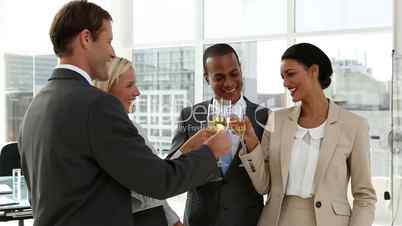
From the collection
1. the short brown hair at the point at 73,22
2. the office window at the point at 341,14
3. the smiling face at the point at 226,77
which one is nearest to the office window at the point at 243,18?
the office window at the point at 341,14

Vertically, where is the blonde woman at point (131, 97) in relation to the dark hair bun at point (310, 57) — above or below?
below

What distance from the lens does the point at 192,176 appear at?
139cm

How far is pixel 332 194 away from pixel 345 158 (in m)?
0.15

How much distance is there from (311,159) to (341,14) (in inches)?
151

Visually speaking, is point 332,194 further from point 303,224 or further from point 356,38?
point 356,38

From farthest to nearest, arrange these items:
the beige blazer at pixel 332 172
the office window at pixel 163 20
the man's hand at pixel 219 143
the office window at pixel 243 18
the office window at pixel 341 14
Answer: the office window at pixel 163 20 < the office window at pixel 243 18 < the office window at pixel 341 14 < the beige blazer at pixel 332 172 < the man's hand at pixel 219 143

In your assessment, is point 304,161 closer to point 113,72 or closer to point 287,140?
point 287,140

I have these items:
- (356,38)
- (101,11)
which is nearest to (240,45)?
(356,38)

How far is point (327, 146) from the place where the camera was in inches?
72.7

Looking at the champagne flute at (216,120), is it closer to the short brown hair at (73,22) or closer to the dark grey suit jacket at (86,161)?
the dark grey suit jacket at (86,161)

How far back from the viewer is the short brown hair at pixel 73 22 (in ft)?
4.39

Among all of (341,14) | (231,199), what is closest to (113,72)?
(231,199)

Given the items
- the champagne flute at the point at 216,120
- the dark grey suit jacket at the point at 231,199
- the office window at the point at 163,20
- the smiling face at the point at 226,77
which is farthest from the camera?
the office window at the point at 163,20

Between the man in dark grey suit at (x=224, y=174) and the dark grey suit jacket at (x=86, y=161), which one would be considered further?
the man in dark grey suit at (x=224, y=174)
